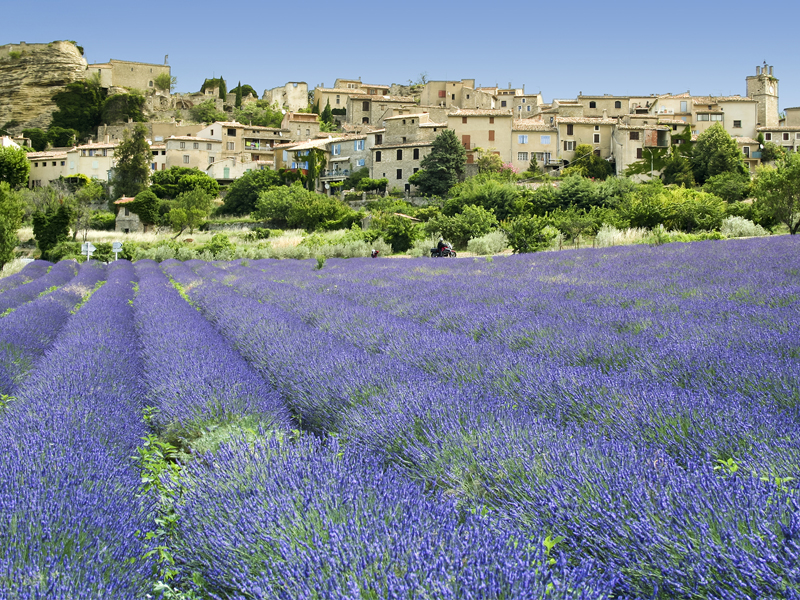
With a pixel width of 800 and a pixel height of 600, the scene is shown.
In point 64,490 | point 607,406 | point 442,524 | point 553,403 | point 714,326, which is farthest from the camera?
point 714,326

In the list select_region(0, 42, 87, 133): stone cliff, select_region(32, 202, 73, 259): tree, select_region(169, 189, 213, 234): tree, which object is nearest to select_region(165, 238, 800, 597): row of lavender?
select_region(32, 202, 73, 259): tree

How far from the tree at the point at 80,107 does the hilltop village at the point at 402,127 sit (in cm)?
224

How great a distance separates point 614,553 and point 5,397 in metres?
4.66

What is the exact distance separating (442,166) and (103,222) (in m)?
31.0

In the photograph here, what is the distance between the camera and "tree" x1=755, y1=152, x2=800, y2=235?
63.3ft

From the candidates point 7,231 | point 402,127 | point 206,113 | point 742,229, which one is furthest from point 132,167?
point 742,229

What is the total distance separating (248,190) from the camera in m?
53.8

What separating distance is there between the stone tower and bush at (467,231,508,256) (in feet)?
182

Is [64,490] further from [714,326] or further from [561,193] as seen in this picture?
[561,193]

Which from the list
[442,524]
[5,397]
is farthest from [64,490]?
[5,397]

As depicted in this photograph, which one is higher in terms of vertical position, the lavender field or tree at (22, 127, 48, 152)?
tree at (22, 127, 48, 152)

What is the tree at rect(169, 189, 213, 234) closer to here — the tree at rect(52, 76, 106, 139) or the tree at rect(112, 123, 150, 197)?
the tree at rect(112, 123, 150, 197)

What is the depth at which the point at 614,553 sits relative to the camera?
191 centimetres

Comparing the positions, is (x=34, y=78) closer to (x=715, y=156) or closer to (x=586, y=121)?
(x=586, y=121)
